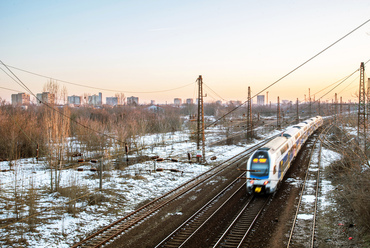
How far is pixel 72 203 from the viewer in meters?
14.2

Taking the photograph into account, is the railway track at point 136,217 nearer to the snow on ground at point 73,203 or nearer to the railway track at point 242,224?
the snow on ground at point 73,203

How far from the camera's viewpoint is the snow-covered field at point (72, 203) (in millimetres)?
11188

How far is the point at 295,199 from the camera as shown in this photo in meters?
15.5

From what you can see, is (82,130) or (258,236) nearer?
(258,236)

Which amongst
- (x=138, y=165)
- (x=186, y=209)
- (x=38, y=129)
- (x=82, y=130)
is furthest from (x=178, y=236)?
(x=38, y=129)

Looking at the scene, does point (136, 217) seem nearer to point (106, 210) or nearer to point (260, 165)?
point (106, 210)

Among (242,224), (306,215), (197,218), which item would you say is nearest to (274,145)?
(306,215)

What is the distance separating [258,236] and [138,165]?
55.5 ft

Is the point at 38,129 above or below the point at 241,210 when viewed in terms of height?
above

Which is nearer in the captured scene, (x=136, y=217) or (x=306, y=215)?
(x=306, y=215)

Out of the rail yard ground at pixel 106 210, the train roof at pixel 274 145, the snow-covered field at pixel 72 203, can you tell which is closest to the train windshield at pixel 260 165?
the train roof at pixel 274 145

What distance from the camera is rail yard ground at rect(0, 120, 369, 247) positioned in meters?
10.9

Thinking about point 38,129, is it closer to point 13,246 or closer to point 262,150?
point 13,246

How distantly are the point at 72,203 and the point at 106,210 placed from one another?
1928 millimetres
